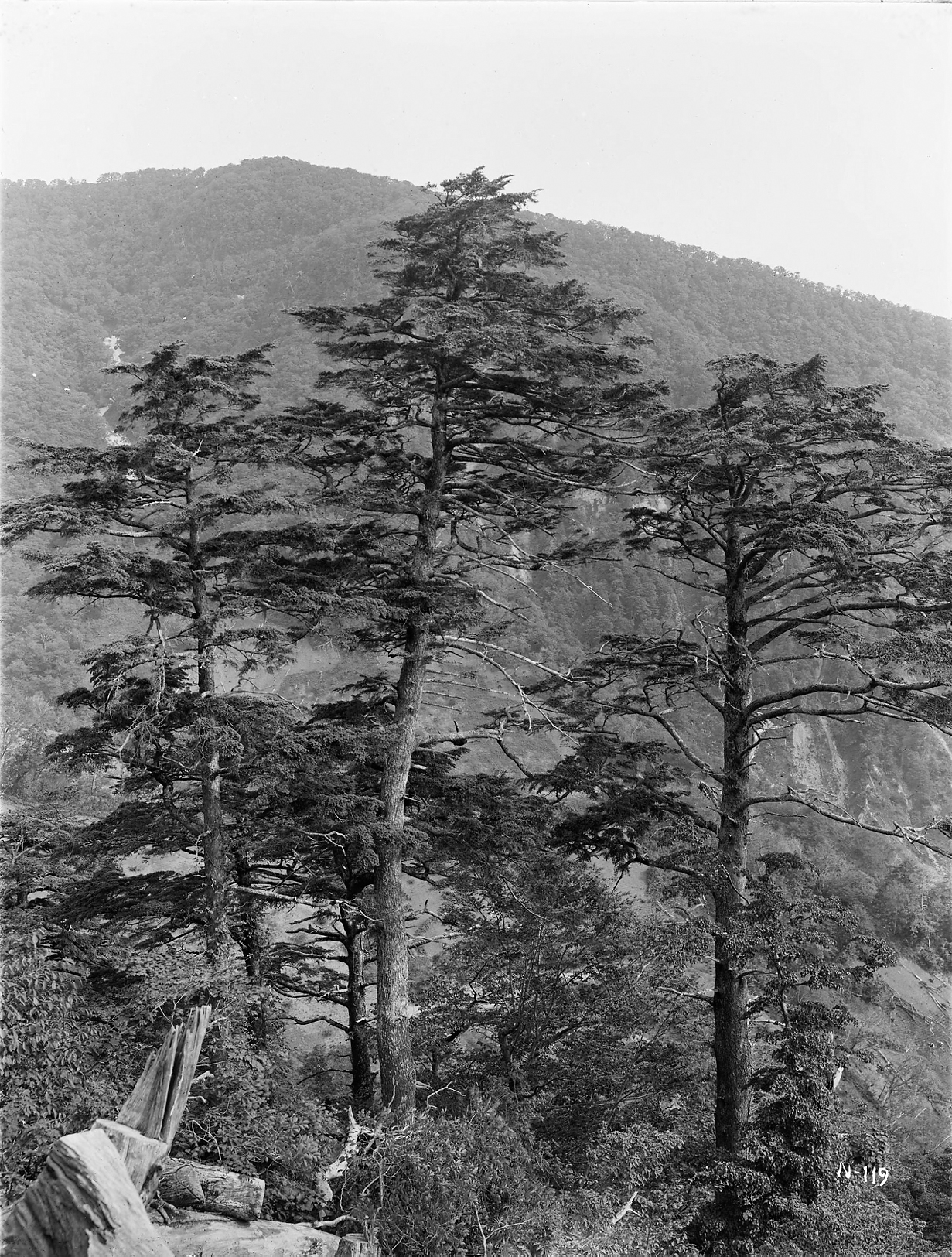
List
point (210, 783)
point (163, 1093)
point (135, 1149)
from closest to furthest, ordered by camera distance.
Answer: point (135, 1149)
point (163, 1093)
point (210, 783)

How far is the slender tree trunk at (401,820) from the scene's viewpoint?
486 inches

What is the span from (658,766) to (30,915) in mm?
9583

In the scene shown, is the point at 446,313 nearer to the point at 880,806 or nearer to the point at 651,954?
the point at 651,954

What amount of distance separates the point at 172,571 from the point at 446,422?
16.3 ft

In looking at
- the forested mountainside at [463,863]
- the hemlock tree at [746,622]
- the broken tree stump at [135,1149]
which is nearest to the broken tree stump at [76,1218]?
the broken tree stump at [135,1149]

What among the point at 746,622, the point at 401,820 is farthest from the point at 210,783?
the point at 746,622

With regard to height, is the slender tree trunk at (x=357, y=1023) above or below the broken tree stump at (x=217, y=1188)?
below

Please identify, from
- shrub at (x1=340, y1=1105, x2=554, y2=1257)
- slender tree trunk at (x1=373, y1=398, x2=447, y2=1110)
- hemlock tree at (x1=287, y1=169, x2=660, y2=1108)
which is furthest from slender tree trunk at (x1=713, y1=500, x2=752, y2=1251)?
slender tree trunk at (x1=373, y1=398, x2=447, y2=1110)

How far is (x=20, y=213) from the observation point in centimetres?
14475

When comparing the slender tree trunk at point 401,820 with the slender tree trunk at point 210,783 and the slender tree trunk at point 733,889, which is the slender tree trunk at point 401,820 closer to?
the slender tree trunk at point 210,783

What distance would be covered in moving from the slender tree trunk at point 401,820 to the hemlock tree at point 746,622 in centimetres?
280

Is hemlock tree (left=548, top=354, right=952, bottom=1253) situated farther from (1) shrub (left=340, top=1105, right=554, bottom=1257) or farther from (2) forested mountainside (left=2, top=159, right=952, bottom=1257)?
(1) shrub (left=340, top=1105, right=554, bottom=1257)

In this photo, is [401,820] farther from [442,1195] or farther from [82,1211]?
[82,1211]

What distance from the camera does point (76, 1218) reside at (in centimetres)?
468
